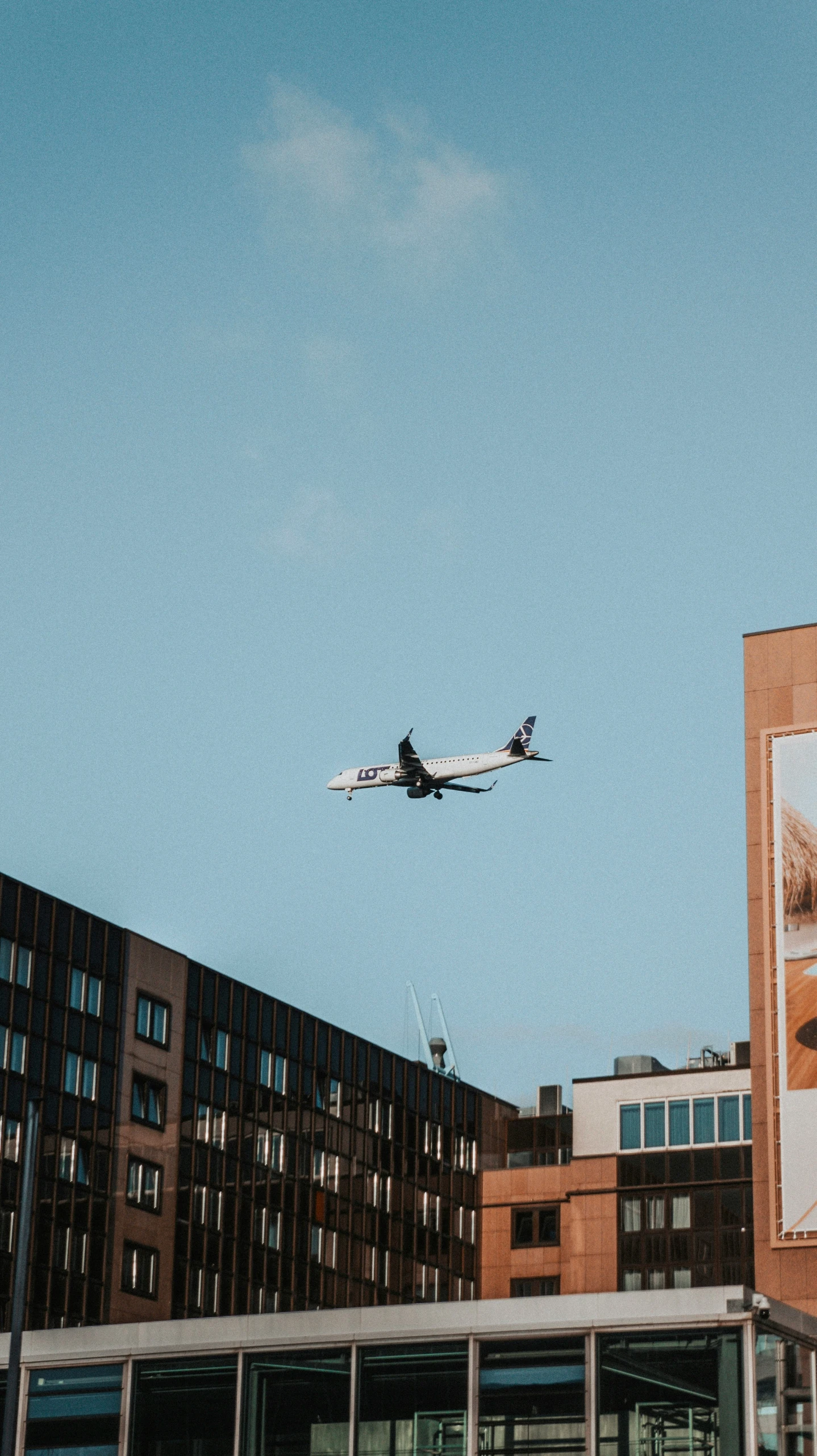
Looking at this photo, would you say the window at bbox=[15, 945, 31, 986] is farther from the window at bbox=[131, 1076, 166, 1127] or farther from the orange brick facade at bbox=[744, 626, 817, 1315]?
the orange brick facade at bbox=[744, 626, 817, 1315]

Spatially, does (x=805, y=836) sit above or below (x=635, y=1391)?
above

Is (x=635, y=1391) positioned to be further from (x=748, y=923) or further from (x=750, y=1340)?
(x=748, y=923)

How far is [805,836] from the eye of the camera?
71000 millimetres

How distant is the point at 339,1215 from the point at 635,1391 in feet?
313

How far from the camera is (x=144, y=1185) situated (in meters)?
116

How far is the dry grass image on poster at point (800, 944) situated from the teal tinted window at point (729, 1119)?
7134cm

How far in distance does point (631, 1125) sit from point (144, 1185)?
40.7 m

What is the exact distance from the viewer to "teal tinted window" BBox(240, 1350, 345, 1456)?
42.3 metres

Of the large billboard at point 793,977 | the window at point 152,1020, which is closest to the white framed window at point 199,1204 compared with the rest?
the window at point 152,1020

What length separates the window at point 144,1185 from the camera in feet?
379

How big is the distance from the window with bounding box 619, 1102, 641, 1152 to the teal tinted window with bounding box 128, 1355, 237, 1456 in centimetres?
10400

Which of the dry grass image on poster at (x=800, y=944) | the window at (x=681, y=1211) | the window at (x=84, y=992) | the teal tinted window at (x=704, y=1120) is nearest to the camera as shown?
the dry grass image on poster at (x=800, y=944)

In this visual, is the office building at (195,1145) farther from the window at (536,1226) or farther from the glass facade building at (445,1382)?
the glass facade building at (445,1382)

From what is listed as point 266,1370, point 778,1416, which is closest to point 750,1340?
point 778,1416
